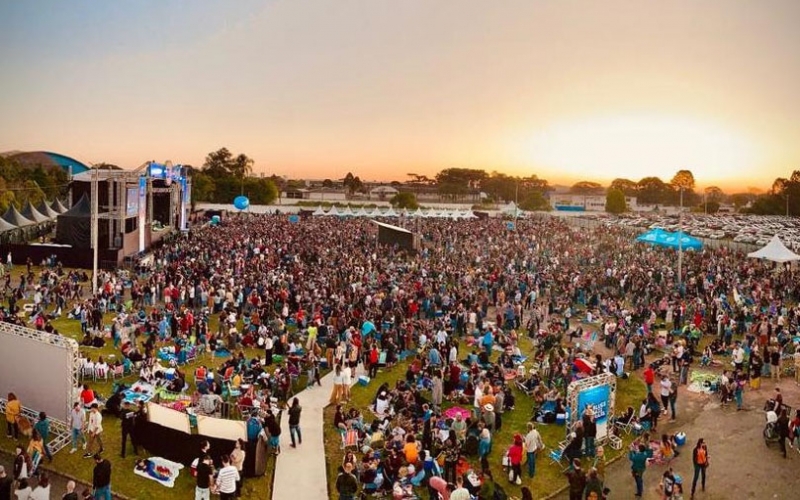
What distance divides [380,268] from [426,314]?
25.9ft

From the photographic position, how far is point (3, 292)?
2303cm

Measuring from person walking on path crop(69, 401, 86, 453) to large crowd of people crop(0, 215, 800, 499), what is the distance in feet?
4.55

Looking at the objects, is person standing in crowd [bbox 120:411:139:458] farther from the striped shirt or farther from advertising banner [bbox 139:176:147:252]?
advertising banner [bbox 139:176:147:252]

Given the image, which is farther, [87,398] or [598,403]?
[598,403]

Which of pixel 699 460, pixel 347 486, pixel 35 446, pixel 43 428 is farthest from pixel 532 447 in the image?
pixel 43 428

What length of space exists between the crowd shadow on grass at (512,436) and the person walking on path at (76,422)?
15.5 feet

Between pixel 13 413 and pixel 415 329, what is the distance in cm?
1103

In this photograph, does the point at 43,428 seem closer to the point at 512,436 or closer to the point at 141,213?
the point at 512,436

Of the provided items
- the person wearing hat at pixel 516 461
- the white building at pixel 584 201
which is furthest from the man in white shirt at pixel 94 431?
the white building at pixel 584 201

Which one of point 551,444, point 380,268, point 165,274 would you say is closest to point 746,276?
point 380,268

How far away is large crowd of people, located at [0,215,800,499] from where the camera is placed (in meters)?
11.8

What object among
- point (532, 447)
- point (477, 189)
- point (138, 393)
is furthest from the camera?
point (477, 189)

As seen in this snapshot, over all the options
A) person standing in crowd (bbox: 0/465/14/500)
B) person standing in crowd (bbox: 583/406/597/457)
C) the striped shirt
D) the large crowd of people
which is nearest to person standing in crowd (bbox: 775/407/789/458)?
the large crowd of people

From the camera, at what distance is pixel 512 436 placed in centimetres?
1287
